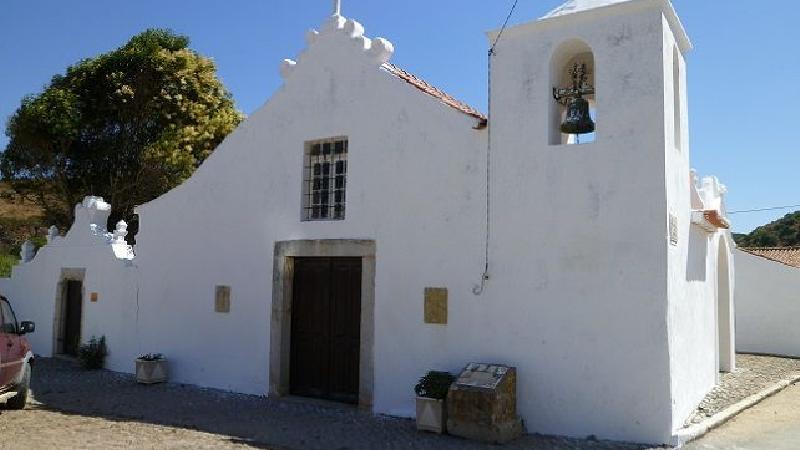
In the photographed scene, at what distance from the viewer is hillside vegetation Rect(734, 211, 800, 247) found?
1283 inches

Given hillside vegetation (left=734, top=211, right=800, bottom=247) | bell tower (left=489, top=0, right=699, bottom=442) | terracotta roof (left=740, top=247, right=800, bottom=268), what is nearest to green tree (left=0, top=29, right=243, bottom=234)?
bell tower (left=489, top=0, right=699, bottom=442)

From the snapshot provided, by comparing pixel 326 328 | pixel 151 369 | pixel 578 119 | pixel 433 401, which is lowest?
pixel 151 369

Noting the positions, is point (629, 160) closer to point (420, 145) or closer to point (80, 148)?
point (420, 145)

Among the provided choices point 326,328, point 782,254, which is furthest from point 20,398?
point 782,254

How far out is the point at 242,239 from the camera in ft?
33.2

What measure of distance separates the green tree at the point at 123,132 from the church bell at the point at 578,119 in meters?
12.6

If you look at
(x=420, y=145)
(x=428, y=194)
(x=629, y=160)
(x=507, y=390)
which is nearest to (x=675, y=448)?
Answer: (x=507, y=390)

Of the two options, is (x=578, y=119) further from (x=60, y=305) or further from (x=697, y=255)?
(x=60, y=305)

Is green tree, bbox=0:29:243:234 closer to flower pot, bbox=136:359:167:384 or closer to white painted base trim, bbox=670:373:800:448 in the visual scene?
flower pot, bbox=136:359:167:384

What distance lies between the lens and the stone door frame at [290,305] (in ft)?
28.3

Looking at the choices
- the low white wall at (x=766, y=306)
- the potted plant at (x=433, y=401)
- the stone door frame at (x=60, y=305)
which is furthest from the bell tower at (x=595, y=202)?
the low white wall at (x=766, y=306)

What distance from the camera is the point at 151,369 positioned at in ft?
34.6

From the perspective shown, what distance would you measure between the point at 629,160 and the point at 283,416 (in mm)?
5345

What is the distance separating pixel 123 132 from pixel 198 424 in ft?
40.4
